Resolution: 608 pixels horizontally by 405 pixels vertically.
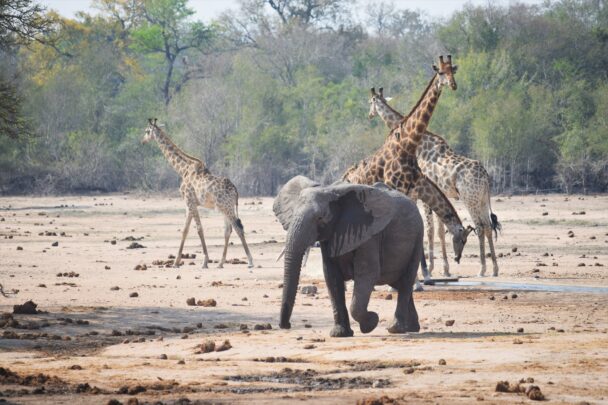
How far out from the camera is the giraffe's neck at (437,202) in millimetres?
18438

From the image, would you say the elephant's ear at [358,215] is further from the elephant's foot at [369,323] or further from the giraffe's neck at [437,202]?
the giraffe's neck at [437,202]

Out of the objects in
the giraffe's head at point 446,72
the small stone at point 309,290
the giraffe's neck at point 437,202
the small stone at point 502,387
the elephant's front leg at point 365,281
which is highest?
the giraffe's head at point 446,72

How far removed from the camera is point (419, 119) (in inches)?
727

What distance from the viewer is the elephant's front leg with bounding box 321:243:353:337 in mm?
13078

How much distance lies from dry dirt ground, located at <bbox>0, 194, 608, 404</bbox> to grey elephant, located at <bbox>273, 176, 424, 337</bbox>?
352mm

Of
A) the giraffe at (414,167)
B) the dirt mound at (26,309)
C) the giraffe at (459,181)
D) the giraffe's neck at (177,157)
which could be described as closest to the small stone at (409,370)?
the dirt mound at (26,309)

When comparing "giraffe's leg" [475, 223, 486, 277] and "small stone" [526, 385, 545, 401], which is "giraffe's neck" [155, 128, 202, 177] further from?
"small stone" [526, 385, 545, 401]

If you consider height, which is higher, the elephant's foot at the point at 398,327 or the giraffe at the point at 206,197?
the giraffe at the point at 206,197

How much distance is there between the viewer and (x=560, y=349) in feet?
36.9

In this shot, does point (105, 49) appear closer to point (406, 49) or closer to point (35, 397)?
point (406, 49)

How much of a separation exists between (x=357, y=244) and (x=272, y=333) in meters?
1.42

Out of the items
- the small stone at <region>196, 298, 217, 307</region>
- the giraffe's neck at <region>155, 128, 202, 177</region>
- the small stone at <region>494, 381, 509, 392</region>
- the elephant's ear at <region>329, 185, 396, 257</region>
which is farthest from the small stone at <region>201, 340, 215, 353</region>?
the giraffe's neck at <region>155, 128, 202, 177</region>

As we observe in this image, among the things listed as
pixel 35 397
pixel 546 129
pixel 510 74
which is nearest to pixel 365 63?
pixel 510 74

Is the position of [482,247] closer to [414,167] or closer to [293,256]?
[414,167]
